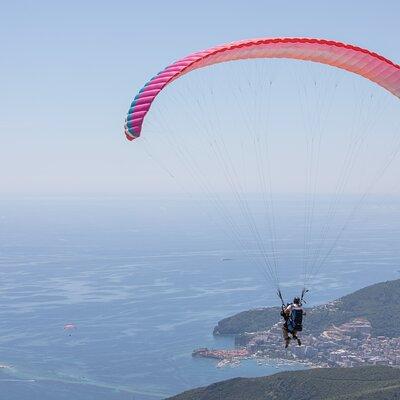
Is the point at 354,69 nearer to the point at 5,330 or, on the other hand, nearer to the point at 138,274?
the point at 5,330

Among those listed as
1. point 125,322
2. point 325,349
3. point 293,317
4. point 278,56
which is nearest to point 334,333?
point 325,349

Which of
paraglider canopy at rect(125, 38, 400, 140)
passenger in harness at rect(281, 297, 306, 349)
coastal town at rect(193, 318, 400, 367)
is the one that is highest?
paraglider canopy at rect(125, 38, 400, 140)

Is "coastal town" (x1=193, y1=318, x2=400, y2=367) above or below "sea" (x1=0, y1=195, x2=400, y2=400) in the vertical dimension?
below

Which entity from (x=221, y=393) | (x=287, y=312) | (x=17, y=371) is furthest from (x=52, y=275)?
(x=287, y=312)

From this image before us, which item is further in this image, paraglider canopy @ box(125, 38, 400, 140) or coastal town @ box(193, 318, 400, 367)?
coastal town @ box(193, 318, 400, 367)

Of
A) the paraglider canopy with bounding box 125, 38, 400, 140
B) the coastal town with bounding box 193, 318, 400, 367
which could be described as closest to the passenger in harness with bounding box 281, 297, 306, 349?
the paraglider canopy with bounding box 125, 38, 400, 140

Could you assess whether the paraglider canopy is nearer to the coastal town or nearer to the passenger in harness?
the passenger in harness

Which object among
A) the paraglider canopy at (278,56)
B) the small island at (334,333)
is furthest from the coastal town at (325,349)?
the paraglider canopy at (278,56)

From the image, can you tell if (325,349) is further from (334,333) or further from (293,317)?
(293,317)
